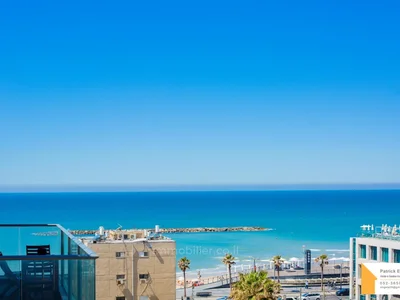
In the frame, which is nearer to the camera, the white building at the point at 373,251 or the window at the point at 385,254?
the white building at the point at 373,251

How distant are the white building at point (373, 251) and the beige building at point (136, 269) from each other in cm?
1391

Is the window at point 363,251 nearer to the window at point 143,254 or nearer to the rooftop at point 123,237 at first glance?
the rooftop at point 123,237

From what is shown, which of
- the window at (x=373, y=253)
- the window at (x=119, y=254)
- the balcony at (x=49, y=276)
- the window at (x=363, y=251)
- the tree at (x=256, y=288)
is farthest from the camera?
the window at (x=363, y=251)

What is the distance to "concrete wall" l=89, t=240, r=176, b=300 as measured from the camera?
32625 mm

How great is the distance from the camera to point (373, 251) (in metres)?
40.1

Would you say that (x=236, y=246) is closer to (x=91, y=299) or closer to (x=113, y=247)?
(x=113, y=247)

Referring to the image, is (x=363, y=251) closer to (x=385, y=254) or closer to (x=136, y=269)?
(x=385, y=254)

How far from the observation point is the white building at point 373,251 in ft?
123

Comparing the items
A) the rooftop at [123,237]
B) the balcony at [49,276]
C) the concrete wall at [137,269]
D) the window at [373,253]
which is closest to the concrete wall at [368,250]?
the window at [373,253]

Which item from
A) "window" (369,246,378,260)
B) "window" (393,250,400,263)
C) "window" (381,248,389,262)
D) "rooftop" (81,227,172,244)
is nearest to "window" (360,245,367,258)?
"window" (369,246,378,260)

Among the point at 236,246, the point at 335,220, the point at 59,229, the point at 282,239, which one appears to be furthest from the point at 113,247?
the point at 335,220

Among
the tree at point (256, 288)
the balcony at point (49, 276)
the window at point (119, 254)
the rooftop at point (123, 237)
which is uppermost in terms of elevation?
the balcony at point (49, 276)

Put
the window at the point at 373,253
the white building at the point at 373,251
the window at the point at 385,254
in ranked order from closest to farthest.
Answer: the white building at the point at 373,251, the window at the point at 385,254, the window at the point at 373,253

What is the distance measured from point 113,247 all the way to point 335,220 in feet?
506
